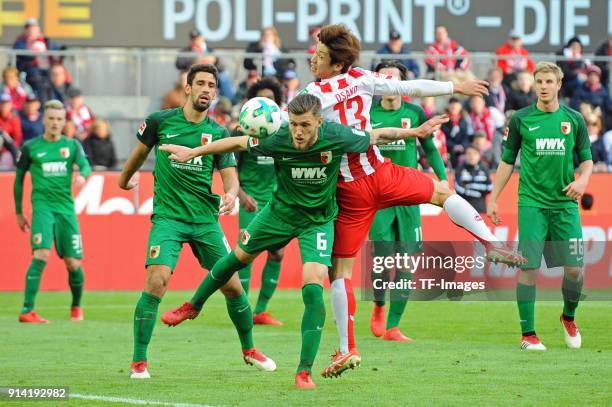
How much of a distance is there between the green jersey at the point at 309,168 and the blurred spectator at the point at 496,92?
13.9 metres

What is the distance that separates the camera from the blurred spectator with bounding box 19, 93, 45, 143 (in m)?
21.3

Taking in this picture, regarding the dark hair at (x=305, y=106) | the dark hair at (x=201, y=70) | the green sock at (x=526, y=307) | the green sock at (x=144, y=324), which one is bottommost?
the green sock at (x=526, y=307)

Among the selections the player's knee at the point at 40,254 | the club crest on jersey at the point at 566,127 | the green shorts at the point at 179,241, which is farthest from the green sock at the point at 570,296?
the player's knee at the point at 40,254

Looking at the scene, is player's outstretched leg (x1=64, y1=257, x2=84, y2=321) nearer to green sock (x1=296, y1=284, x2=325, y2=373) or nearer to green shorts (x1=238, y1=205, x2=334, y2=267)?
green shorts (x1=238, y1=205, x2=334, y2=267)

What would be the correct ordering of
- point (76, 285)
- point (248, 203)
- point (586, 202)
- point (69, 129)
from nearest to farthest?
point (248, 203)
point (76, 285)
point (69, 129)
point (586, 202)

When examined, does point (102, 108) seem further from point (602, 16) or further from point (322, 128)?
point (322, 128)

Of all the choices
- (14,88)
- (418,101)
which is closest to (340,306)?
(14,88)

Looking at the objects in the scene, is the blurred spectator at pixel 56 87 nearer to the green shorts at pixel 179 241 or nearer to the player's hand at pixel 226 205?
the green shorts at pixel 179 241

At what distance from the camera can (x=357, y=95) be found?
10016 mm

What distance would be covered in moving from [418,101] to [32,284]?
31.5 feet

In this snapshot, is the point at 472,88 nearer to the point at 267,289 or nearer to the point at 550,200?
the point at 550,200

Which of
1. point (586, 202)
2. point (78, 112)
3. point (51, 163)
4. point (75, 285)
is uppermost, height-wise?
point (78, 112)

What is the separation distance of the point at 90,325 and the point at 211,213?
4995 millimetres

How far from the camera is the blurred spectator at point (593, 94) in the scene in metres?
23.3
